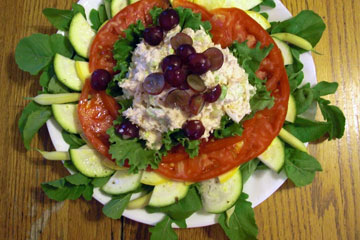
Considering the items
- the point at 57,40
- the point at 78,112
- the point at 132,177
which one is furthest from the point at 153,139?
the point at 57,40

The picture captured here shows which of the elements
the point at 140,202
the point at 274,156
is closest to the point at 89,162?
the point at 140,202

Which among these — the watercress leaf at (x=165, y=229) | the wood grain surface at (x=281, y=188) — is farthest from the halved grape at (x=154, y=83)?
the wood grain surface at (x=281, y=188)

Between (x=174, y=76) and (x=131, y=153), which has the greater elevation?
(x=174, y=76)

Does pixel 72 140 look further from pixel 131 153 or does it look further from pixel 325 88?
pixel 325 88

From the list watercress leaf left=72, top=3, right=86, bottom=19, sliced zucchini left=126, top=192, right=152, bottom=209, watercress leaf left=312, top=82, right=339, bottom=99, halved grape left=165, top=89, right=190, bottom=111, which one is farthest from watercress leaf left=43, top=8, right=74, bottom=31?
watercress leaf left=312, top=82, right=339, bottom=99

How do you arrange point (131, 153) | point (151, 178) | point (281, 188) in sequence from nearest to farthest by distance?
point (131, 153) → point (151, 178) → point (281, 188)

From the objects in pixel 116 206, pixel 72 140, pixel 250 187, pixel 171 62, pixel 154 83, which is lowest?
pixel 250 187

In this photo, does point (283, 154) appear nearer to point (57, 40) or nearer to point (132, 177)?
point (132, 177)
